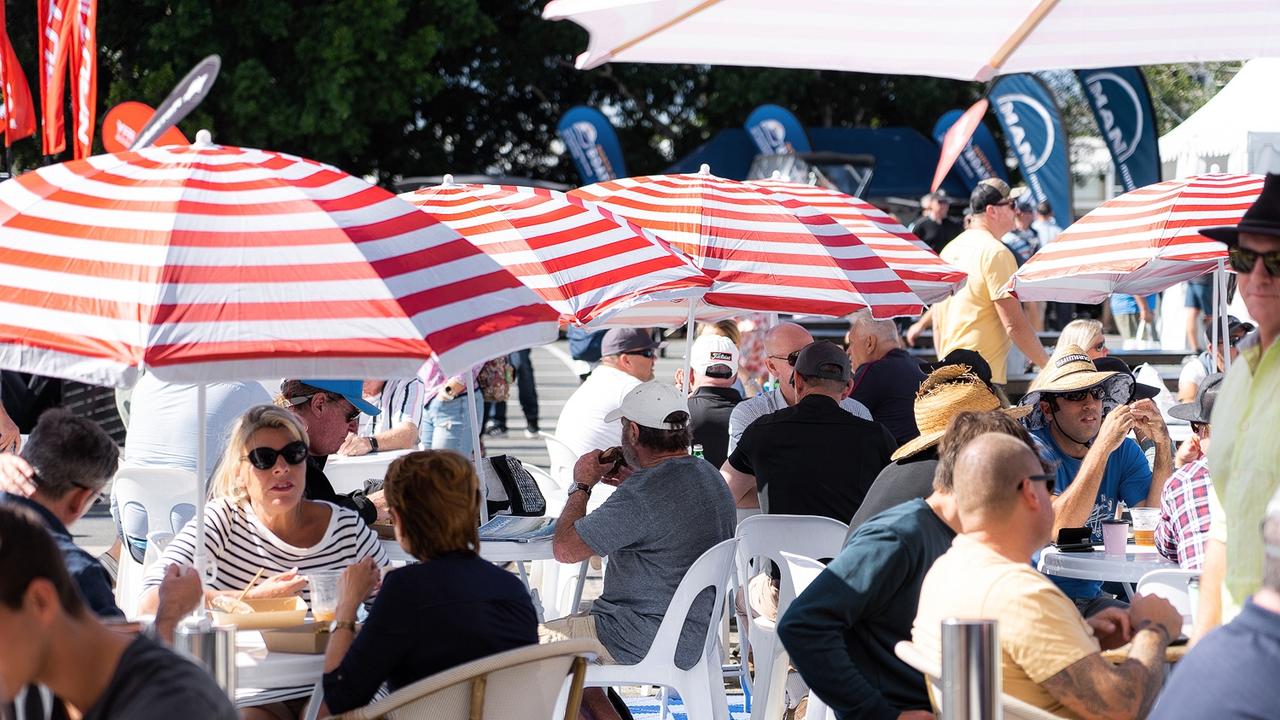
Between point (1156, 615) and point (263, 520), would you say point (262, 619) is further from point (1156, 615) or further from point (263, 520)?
point (1156, 615)

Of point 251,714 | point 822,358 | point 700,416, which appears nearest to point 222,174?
point 251,714

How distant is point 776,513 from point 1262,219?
329 centimetres

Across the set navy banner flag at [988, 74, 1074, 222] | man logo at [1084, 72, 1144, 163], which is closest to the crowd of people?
man logo at [1084, 72, 1144, 163]

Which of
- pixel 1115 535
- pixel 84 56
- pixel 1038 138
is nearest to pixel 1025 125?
pixel 1038 138

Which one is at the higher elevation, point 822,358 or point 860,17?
point 860,17

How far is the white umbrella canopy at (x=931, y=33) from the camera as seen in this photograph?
4734 mm

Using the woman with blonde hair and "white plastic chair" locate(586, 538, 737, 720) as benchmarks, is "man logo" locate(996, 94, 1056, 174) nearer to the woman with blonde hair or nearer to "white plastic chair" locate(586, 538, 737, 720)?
"white plastic chair" locate(586, 538, 737, 720)

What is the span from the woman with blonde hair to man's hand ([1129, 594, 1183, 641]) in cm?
145

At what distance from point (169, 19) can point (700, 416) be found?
20.2 metres

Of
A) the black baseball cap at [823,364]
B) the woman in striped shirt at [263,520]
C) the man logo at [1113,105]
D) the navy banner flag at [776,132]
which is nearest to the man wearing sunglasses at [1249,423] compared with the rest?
the woman in striped shirt at [263,520]

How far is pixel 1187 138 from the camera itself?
14.5 m

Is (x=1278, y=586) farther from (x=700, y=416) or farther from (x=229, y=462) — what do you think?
(x=700, y=416)

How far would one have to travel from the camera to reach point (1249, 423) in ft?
10.1

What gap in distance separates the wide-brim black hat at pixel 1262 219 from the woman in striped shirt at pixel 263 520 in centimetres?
255
